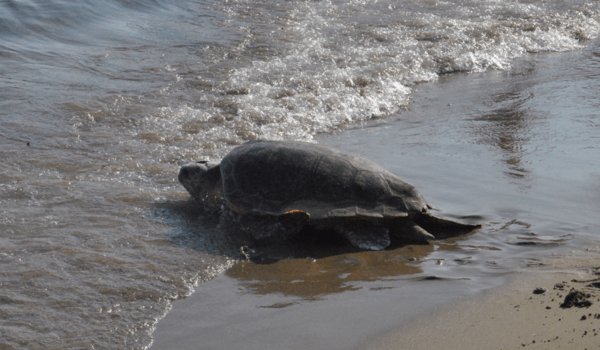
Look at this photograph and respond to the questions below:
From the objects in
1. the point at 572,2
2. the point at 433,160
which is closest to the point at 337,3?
the point at 572,2

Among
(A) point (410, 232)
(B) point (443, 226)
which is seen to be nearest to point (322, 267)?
(A) point (410, 232)

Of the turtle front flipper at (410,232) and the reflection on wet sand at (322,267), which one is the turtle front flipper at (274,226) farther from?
the turtle front flipper at (410,232)

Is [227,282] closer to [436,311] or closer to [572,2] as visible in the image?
[436,311]

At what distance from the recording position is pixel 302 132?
6359 millimetres

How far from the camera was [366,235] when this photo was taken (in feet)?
11.8

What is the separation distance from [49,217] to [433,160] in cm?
352

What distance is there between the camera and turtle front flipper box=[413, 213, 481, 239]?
3631mm

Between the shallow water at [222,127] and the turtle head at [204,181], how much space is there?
0.57 feet

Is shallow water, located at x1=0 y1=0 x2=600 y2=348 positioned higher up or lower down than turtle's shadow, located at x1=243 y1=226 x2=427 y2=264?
higher up

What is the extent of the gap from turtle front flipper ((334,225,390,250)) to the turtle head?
42.9 inches

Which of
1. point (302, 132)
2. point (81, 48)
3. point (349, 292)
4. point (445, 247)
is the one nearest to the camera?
point (349, 292)

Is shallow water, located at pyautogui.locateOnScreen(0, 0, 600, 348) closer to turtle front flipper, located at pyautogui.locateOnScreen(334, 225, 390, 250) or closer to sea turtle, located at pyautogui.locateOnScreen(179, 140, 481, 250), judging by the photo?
turtle front flipper, located at pyautogui.locateOnScreen(334, 225, 390, 250)

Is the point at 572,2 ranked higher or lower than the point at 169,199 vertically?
higher

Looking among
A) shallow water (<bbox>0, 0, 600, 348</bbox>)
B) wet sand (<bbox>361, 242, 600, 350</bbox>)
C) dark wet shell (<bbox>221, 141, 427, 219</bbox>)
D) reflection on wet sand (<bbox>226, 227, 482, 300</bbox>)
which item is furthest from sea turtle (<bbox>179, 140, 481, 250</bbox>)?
wet sand (<bbox>361, 242, 600, 350</bbox>)
